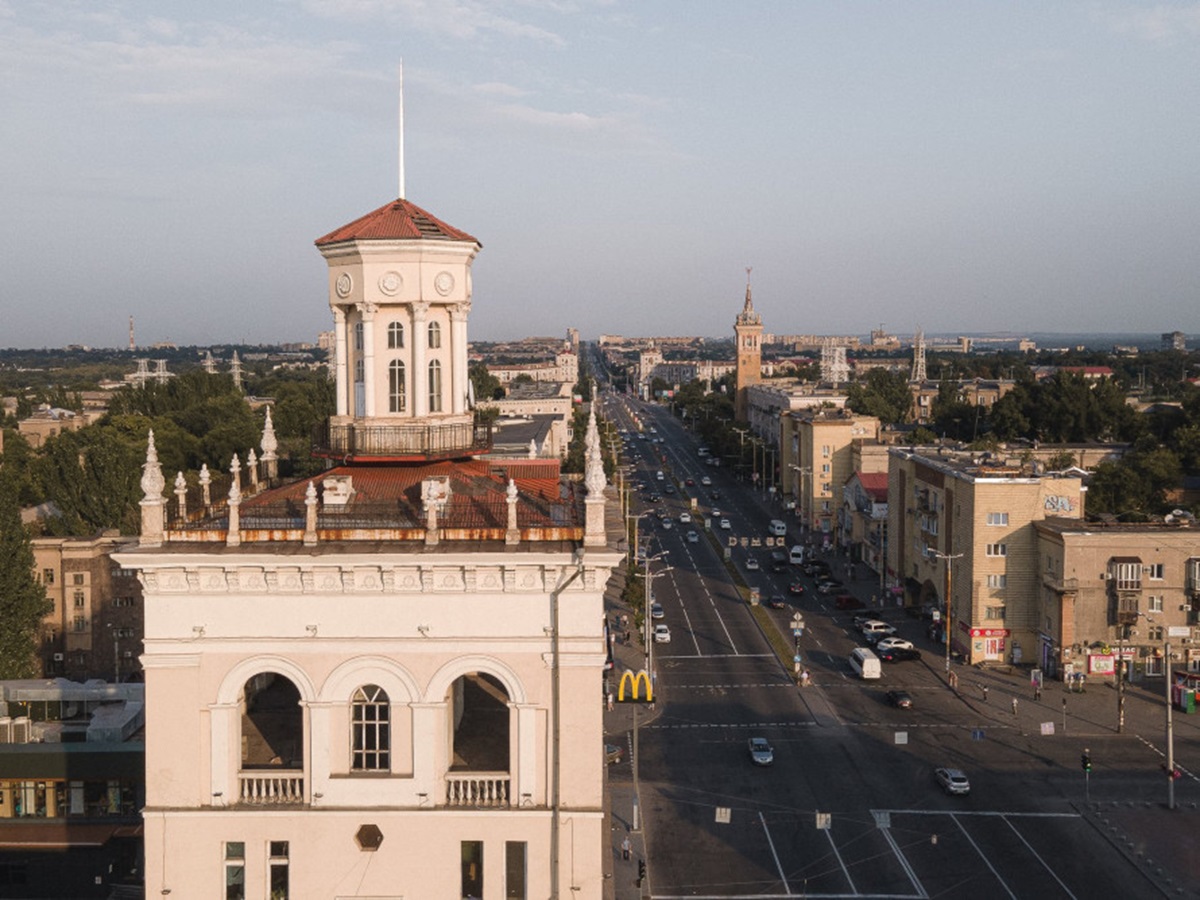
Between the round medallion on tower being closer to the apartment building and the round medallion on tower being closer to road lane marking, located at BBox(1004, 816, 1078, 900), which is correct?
road lane marking, located at BBox(1004, 816, 1078, 900)

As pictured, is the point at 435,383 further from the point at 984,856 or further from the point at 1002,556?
the point at 1002,556

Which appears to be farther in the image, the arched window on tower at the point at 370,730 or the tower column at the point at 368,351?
the tower column at the point at 368,351

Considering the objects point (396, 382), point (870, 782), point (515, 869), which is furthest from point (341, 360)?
point (870, 782)

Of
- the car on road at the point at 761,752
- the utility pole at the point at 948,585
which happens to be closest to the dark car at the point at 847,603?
the utility pole at the point at 948,585

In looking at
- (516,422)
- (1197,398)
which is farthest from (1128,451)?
(516,422)

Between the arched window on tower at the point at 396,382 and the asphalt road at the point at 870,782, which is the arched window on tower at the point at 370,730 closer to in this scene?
the arched window on tower at the point at 396,382

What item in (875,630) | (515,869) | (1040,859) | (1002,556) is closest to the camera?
(515,869)

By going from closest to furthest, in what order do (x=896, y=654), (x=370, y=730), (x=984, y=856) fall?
(x=370, y=730)
(x=984, y=856)
(x=896, y=654)

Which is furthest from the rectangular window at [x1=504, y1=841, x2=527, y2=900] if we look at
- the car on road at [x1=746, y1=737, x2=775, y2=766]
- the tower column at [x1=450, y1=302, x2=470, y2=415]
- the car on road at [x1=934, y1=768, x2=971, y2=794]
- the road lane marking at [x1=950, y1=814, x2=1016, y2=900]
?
the car on road at [x1=746, y1=737, x2=775, y2=766]
